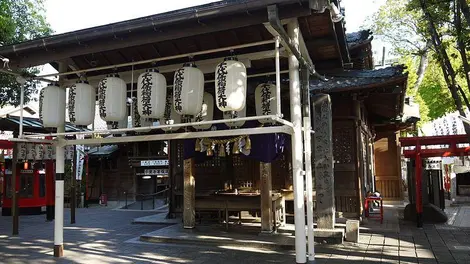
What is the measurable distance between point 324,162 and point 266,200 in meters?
1.99

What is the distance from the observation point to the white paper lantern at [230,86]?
20.3 feet

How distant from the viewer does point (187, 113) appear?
269 inches

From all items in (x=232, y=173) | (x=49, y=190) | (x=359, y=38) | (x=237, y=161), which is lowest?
(x=49, y=190)

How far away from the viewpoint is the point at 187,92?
22.2ft

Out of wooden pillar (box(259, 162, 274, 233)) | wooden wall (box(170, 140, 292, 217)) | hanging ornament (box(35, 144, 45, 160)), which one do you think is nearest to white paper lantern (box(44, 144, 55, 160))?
hanging ornament (box(35, 144, 45, 160))

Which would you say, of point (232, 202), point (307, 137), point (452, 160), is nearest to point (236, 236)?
point (232, 202)

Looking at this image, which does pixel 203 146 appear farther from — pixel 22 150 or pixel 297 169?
pixel 22 150

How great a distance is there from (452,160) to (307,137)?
66.7 feet

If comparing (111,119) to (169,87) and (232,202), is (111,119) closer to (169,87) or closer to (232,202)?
(169,87)

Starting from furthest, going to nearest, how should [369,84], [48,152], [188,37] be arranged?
1. [48,152]
2. [369,84]
3. [188,37]

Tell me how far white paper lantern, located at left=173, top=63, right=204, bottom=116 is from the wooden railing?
16478 millimetres

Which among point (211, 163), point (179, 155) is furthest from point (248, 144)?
point (179, 155)

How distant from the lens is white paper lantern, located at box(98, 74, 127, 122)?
7512 millimetres

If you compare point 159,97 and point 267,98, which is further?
point 267,98
